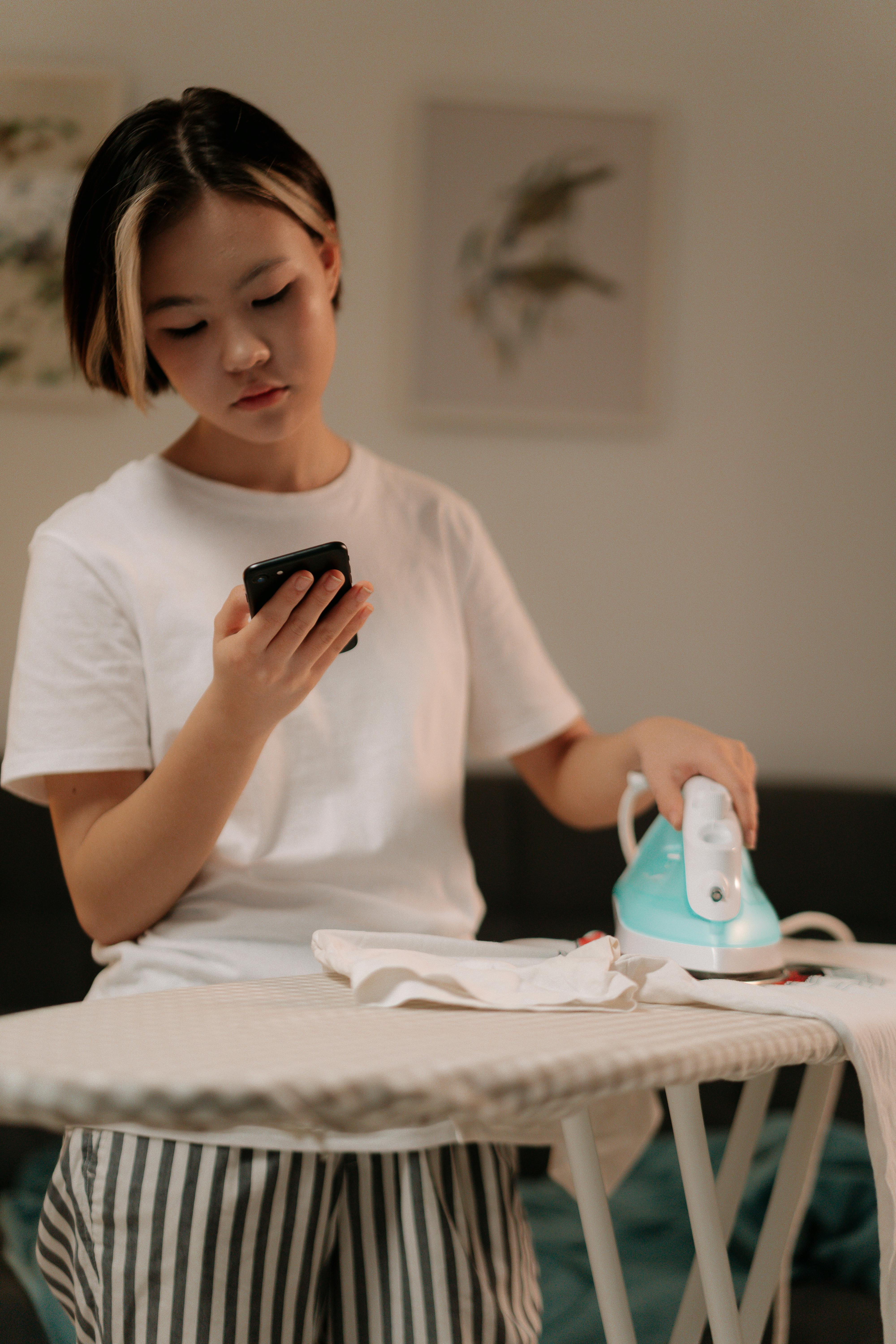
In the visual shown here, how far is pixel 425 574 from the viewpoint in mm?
918

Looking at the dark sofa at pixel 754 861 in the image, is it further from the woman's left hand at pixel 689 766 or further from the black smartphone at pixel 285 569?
the black smartphone at pixel 285 569

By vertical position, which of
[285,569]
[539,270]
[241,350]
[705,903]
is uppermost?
[539,270]

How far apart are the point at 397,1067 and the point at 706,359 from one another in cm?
144

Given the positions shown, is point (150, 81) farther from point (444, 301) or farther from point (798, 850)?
point (798, 850)

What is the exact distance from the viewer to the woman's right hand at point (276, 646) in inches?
24.7

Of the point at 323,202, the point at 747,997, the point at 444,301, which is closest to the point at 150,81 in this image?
the point at 444,301

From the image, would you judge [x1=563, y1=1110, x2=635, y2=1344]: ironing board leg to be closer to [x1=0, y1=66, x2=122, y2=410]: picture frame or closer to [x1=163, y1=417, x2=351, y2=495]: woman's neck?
[x1=163, y1=417, x2=351, y2=495]: woman's neck

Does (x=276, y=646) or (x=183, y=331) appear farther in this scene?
(x=183, y=331)

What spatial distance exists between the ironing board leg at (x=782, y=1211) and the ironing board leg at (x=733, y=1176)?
0.20ft

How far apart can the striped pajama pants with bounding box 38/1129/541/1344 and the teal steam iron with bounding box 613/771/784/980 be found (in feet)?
0.62

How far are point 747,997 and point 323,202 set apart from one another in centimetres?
65

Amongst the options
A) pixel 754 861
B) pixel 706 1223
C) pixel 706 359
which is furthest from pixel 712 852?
pixel 706 359

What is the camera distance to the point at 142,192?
736 mm

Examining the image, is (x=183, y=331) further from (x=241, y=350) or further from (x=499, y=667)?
(x=499, y=667)
